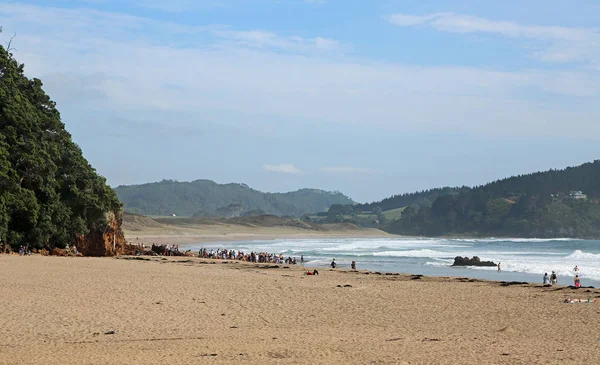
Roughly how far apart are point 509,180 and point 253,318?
18203cm

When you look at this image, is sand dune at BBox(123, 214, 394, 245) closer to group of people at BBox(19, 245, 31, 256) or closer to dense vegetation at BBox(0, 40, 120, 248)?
dense vegetation at BBox(0, 40, 120, 248)

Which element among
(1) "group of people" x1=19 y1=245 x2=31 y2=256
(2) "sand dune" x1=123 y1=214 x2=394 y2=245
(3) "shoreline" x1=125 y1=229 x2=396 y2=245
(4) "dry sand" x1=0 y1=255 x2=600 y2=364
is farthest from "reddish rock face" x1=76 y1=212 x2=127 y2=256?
(2) "sand dune" x1=123 y1=214 x2=394 y2=245

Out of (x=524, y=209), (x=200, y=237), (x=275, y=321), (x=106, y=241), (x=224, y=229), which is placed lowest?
(x=275, y=321)

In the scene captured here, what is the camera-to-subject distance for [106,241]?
37344 mm

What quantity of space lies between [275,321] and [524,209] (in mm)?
151118

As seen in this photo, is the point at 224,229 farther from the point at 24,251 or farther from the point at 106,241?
the point at 24,251

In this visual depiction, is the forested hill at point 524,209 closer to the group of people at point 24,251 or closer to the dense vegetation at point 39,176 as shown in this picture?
the dense vegetation at point 39,176

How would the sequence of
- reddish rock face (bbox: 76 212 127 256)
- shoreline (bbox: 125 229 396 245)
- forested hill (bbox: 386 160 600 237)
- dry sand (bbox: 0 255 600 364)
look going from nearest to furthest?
1. dry sand (bbox: 0 255 600 364)
2. reddish rock face (bbox: 76 212 127 256)
3. shoreline (bbox: 125 229 396 245)
4. forested hill (bbox: 386 160 600 237)

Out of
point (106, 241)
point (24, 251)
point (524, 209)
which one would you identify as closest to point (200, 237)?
point (106, 241)

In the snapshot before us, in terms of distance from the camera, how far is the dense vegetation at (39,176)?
30.5 m

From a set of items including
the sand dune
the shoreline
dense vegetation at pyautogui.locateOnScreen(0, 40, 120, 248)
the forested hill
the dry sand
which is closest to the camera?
the dry sand

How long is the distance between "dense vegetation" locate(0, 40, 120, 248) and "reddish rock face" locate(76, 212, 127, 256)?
0.47 metres

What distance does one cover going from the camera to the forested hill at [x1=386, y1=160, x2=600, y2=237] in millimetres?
144500

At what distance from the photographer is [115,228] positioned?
39125 mm
